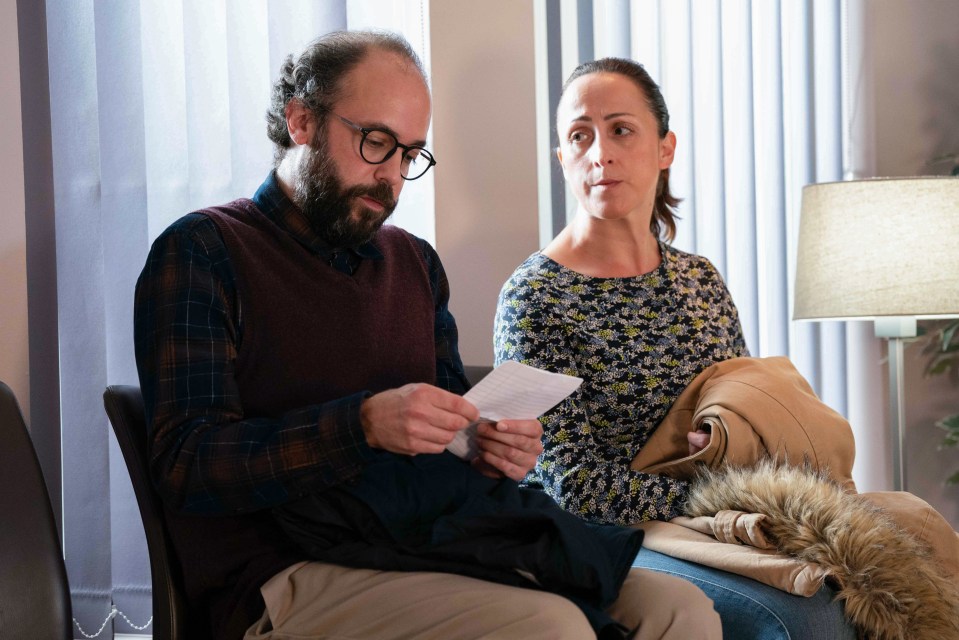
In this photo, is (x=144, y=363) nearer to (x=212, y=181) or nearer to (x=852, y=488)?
(x=212, y=181)

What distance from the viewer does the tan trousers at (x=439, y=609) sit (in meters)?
1.20

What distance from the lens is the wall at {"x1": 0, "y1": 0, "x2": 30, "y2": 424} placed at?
224 cm

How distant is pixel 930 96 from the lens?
286 cm

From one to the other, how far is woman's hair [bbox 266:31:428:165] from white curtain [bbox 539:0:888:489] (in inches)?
46.3

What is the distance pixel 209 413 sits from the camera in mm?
1337

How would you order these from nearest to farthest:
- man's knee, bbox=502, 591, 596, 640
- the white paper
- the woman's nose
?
man's knee, bbox=502, 591, 596, 640, the white paper, the woman's nose

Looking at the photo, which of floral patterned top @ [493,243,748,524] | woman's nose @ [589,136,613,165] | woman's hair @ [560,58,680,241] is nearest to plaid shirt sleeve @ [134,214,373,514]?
floral patterned top @ [493,243,748,524]

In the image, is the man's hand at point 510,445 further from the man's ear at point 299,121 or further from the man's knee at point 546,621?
the man's ear at point 299,121

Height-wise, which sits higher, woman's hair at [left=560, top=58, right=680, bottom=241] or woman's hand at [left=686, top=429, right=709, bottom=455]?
woman's hair at [left=560, top=58, right=680, bottom=241]

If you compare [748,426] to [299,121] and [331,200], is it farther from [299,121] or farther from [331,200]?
[299,121]

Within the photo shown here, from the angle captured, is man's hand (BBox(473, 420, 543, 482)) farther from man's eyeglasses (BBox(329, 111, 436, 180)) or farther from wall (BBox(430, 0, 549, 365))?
wall (BBox(430, 0, 549, 365))

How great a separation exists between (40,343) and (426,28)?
1.23 m

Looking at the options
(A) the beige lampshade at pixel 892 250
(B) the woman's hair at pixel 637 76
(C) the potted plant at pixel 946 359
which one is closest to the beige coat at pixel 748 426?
(A) the beige lampshade at pixel 892 250

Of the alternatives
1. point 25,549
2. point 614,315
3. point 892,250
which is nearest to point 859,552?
point 614,315
